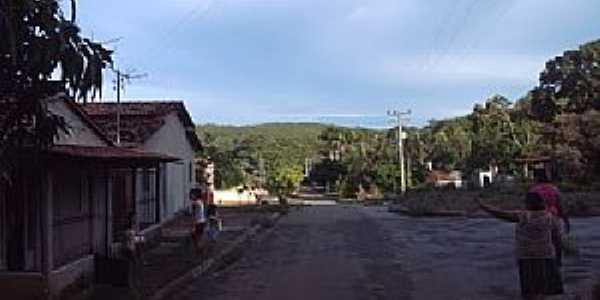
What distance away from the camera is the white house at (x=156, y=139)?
92.3 ft

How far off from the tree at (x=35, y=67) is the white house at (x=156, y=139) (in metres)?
17.6

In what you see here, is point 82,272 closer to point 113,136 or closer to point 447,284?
point 447,284

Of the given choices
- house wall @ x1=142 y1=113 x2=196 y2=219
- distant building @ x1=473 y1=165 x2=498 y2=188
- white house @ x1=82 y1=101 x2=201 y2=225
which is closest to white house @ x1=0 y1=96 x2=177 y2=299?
white house @ x1=82 y1=101 x2=201 y2=225

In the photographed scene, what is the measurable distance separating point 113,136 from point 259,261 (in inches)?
362

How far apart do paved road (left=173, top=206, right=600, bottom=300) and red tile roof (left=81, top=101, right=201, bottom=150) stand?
4982 millimetres

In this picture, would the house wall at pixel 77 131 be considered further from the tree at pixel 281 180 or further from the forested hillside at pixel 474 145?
the tree at pixel 281 180

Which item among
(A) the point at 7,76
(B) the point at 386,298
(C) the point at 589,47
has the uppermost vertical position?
(C) the point at 589,47

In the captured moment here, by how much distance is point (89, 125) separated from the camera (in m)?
20.4

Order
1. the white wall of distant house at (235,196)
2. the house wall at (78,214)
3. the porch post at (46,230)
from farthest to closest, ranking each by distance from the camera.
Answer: the white wall of distant house at (235,196)
the house wall at (78,214)
the porch post at (46,230)

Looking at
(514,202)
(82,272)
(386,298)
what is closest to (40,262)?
(82,272)

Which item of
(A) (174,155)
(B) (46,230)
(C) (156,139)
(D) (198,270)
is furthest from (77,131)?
(A) (174,155)

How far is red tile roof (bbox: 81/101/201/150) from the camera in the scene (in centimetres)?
2817

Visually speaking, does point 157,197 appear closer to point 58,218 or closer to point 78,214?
point 78,214

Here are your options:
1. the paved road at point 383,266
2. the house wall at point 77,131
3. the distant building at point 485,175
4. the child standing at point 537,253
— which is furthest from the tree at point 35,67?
the distant building at point 485,175
